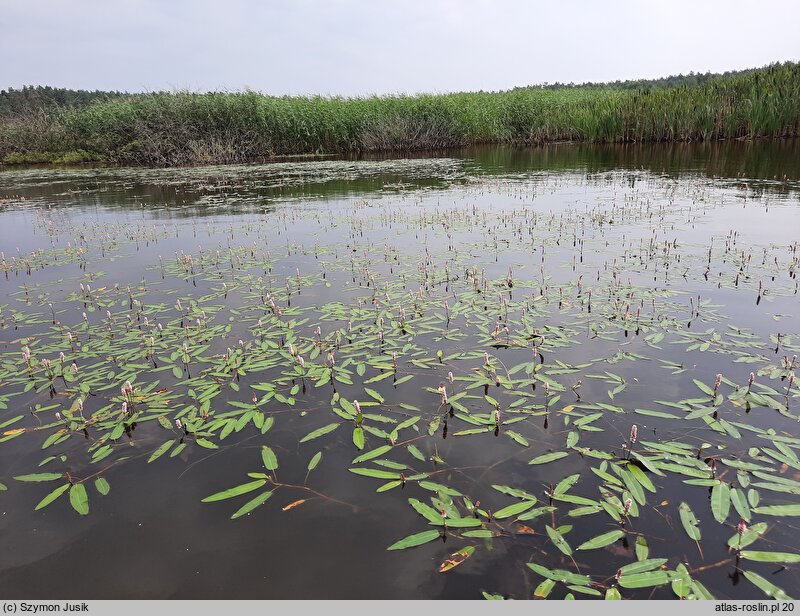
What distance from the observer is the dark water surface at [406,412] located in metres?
2.34

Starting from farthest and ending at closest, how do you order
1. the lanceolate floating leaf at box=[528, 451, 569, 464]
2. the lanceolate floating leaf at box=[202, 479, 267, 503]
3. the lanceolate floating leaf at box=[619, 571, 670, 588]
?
1. the lanceolate floating leaf at box=[528, 451, 569, 464]
2. the lanceolate floating leaf at box=[202, 479, 267, 503]
3. the lanceolate floating leaf at box=[619, 571, 670, 588]

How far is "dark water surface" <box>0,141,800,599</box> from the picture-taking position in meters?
2.34

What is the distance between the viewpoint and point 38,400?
13.0ft

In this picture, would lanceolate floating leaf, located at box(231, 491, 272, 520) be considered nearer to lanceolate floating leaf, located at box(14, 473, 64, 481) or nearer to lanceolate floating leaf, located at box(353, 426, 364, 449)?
lanceolate floating leaf, located at box(353, 426, 364, 449)

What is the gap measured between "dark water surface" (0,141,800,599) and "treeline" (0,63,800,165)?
1977 cm

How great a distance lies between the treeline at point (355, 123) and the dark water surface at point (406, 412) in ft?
64.9

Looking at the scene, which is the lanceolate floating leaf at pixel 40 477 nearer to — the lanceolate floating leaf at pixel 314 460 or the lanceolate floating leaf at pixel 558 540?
the lanceolate floating leaf at pixel 314 460

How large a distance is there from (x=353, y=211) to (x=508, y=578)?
10.5m

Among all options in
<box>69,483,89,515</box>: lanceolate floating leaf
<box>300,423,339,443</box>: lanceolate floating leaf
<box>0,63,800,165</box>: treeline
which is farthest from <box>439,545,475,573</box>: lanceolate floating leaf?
<box>0,63,800,165</box>: treeline

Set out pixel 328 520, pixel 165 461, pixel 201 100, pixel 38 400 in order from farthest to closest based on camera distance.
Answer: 1. pixel 201 100
2. pixel 38 400
3. pixel 165 461
4. pixel 328 520

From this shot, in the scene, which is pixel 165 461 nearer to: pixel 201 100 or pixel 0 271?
pixel 0 271

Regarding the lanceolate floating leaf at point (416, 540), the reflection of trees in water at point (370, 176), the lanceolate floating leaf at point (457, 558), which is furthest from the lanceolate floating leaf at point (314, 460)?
the reflection of trees in water at point (370, 176)

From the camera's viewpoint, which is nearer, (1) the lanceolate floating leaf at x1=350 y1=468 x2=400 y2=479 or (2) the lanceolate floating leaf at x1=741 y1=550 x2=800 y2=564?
(2) the lanceolate floating leaf at x1=741 y1=550 x2=800 y2=564

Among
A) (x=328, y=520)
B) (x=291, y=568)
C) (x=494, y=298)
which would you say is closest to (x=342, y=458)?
(x=328, y=520)
